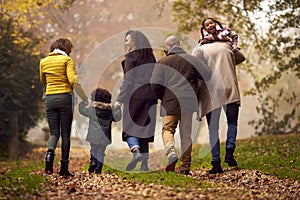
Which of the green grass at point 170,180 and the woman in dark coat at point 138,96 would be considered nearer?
the green grass at point 170,180

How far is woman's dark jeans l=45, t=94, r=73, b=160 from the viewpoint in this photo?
768cm

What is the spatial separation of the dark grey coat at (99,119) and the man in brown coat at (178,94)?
3.14ft

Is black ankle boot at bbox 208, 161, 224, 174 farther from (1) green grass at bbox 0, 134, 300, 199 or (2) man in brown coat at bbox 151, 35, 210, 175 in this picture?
(1) green grass at bbox 0, 134, 300, 199

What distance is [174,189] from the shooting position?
5.97 meters

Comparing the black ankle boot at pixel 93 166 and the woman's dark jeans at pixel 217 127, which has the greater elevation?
the woman's dark jeans at pixel 217 127

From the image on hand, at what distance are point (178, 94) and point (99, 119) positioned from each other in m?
1.48

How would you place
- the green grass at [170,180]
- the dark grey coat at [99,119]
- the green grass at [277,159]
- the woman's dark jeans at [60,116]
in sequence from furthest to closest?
the dark grey coat at [99,119]
the green grass at [277,159]
the woman's dark jeans at [60,116]
the green grass at [170,180]

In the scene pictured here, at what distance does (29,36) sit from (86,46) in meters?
9.09

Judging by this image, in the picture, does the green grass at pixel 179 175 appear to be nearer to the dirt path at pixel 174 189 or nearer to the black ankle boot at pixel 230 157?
the dirt path at pixel 174 189

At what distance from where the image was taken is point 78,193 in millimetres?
6012

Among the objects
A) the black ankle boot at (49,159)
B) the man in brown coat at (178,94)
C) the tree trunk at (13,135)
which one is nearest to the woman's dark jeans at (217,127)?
the man in brown coat at (178,94)

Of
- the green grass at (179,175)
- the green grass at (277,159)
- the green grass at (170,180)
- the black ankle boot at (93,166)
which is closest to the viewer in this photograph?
the green grass at (179,175)

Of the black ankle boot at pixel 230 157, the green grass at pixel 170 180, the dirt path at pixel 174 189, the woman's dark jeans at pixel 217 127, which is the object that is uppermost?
the woman's dark jeans at pixel 217 127

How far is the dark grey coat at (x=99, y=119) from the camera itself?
836 cm
